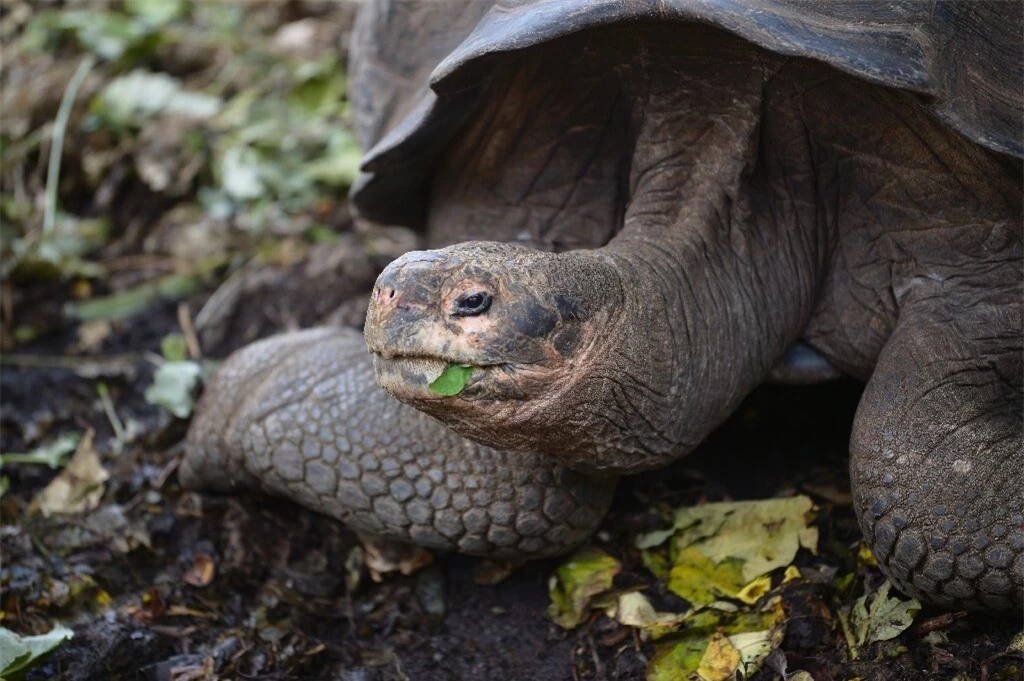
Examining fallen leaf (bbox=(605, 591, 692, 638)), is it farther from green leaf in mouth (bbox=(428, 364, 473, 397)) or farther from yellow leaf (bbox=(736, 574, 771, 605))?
green leaf in mouth (bbox=(428, 364, 473, 397))

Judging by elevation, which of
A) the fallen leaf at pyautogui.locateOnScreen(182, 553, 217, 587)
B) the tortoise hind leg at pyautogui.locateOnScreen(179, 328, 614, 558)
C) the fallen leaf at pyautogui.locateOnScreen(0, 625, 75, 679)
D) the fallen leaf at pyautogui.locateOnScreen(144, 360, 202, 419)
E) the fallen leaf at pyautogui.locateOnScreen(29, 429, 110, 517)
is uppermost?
the tortoise hind leg at pyautogui.locateOnScreen(179, 328, 614, 558)

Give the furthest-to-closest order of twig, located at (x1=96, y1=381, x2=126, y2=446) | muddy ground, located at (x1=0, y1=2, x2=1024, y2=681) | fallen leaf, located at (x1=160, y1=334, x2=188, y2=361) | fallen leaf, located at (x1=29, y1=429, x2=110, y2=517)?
fallen leaf, located at (x1=160, y1=334, x2=188, y2=361)
twig, located at (x1=96, y1=381, x2=126, y2=446)
fallen leaf, located at (x1=29, y1=429, x2=110, y2=517)
muddy ground, located at (x1=0, y1=2, x2=1024, y2=681)

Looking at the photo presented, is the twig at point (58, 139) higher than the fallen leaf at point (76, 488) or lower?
higher

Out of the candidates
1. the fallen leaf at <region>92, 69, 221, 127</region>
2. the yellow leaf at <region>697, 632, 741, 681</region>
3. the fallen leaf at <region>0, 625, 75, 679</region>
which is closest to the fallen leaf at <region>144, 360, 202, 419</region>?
the fallen leaf at <region>0, 625, 75, 679</region>

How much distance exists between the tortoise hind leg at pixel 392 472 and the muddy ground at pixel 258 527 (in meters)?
0.19

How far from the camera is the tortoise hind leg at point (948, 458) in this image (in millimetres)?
2252

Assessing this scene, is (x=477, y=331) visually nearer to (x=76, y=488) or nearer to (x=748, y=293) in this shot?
(x=748, y=293)

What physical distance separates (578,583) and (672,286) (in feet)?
2.47

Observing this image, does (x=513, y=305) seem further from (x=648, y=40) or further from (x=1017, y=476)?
(x=1017, y=476)

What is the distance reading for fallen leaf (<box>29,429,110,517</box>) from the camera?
10.4ft

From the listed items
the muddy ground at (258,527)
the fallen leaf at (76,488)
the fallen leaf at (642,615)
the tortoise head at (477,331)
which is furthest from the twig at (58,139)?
the tortoise head at (477,331)

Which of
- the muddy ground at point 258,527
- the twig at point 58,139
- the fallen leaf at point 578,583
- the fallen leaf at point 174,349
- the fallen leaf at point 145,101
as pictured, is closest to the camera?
the muddy ground at point 258,527

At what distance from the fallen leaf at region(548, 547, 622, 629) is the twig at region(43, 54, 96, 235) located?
2.79m

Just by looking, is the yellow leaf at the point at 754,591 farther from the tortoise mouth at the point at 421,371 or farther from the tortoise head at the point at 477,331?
the tortoise mouth at the point at 421,371
